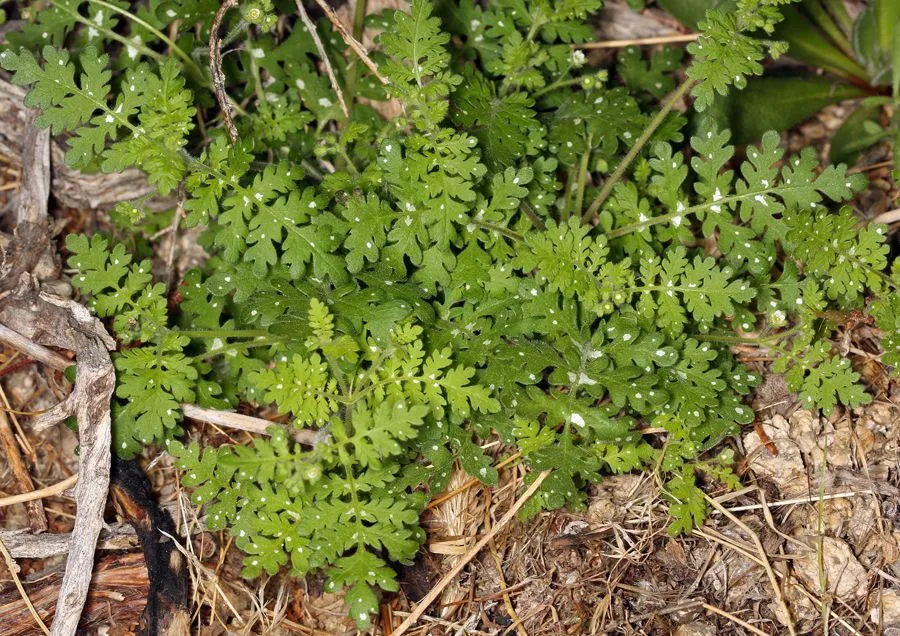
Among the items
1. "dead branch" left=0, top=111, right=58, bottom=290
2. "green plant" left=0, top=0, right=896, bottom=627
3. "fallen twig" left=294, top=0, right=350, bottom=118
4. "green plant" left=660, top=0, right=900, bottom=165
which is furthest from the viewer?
"green plant" left=660, top=0, right=900, bottom=165

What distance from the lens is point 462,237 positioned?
9.57ft

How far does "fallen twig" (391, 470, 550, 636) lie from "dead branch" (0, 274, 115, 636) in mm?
1083

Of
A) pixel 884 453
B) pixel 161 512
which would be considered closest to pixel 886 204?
pixel 884 453

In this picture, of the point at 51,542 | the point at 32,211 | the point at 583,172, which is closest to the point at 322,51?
the point at 583,172

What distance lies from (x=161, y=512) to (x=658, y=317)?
1.89 metres

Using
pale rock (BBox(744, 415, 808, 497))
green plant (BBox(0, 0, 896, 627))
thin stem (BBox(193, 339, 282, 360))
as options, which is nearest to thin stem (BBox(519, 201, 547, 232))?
green plant (BBox(0, 0, 896, 627))

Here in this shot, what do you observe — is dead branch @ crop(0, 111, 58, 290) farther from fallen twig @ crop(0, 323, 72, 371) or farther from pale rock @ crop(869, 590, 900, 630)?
pale rock @ crop(869, 590, 900, 630)

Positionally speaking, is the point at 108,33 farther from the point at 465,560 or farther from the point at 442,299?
the point at 465,560

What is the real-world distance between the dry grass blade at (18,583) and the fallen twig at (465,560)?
1193mm

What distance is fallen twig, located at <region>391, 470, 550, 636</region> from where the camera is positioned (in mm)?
2814

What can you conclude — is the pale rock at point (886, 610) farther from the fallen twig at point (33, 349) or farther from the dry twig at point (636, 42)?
the fallen twig at point (33, 349)

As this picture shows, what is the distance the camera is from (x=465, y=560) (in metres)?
2.88

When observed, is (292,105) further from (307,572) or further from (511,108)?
(307,572)

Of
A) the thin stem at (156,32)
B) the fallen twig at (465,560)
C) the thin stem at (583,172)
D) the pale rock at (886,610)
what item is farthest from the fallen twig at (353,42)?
the pale rock at (886,610)
